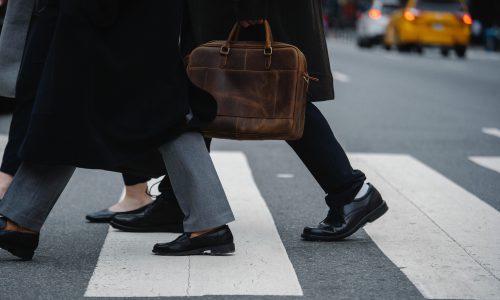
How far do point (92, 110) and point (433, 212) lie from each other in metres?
2.10

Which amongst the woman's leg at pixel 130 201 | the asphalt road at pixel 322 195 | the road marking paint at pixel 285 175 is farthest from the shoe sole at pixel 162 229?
the road marking paint at pixel 285 175

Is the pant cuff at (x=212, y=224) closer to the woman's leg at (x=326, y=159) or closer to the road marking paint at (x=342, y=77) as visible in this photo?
the woman's leg at (x=326, y=159)

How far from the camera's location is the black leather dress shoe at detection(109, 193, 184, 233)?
4691 mm

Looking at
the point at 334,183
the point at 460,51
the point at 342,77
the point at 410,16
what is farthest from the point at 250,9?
the point at 460,51

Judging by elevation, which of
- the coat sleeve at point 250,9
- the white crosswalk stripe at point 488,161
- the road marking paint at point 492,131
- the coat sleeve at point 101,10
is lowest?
the road marking paint at point 492,131

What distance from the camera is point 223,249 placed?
4.19 metres

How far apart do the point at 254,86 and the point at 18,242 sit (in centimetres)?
107

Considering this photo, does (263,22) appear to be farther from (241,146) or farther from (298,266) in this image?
(241,146)

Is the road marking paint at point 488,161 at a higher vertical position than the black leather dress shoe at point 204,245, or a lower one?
lower

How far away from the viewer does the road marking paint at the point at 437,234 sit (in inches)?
150

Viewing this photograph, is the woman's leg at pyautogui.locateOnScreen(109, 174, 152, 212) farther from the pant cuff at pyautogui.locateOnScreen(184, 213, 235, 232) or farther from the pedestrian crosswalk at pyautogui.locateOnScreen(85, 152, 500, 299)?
the pant cuff at pyautogui.locateOnScreen(184, 213, 235, 232)

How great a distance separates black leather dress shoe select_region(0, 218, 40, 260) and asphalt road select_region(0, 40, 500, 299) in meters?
0.05

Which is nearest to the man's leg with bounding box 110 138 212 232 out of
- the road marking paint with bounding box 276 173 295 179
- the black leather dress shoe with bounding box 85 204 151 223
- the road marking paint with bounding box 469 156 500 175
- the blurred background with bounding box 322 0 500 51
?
the black leather dress shoe with bounding box 85 204 151 223

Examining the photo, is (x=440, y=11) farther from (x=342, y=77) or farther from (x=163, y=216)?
(x=163, y=216)
